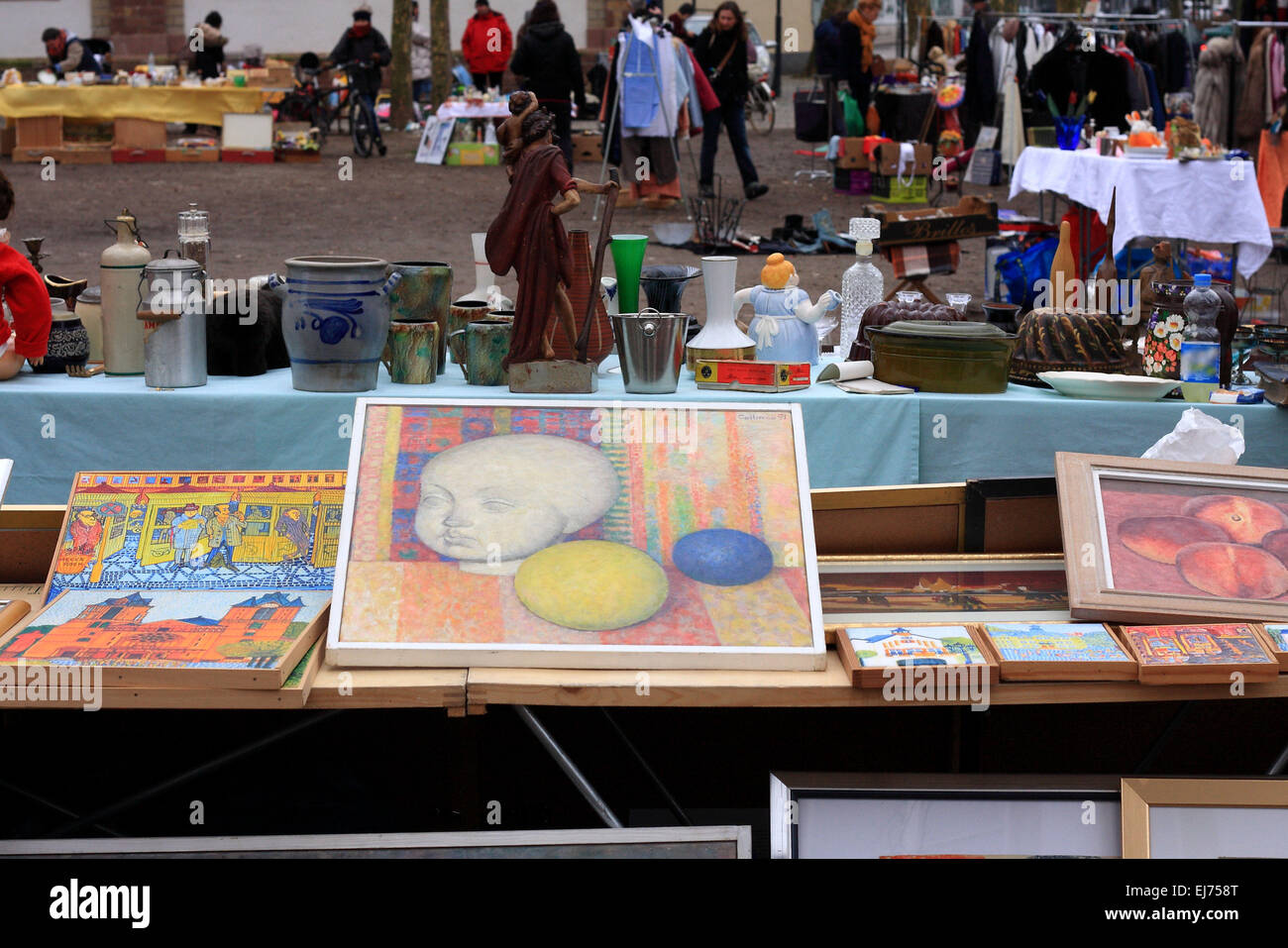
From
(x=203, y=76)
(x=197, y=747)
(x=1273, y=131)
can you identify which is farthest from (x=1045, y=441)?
(x=203, y=76)

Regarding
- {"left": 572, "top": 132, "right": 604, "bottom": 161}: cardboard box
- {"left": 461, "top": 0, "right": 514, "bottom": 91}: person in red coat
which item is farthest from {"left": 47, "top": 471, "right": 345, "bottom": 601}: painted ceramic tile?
{"left": 461, "top": 0, "right": 514, "bottom": 91}: person in red coat

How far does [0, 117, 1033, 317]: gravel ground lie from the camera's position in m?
7.89

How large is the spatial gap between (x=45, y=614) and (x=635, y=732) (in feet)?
3.17

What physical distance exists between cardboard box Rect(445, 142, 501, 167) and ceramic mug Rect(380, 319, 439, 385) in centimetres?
1006

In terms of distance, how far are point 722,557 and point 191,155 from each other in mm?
11786

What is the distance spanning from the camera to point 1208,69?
8547 millimetres

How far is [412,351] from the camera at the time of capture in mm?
2877

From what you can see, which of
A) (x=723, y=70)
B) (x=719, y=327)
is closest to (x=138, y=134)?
(x=723, y=70)

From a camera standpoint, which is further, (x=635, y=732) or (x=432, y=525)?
(x=635, y=732)

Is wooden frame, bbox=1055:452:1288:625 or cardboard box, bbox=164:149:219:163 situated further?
cardboard box, bbox=164:149:219:163

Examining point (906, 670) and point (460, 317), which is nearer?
point (906, 670)

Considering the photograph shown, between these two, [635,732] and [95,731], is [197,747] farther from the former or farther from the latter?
[635,732]

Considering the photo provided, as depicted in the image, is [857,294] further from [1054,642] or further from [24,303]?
[24,303]

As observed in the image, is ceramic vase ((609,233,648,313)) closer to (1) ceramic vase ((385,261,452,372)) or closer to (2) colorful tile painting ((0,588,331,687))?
(1) ceramic vase ((385,261,452,372))
